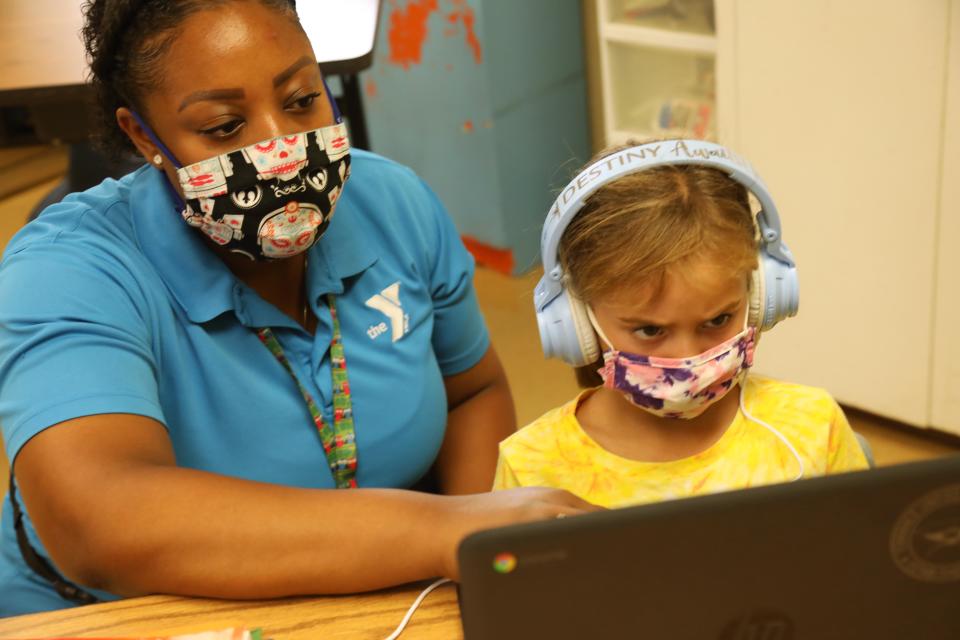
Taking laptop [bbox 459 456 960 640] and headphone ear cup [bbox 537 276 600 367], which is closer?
laptop [bbox 459 456 960 640]

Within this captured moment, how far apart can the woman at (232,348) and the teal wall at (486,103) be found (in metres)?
2.01

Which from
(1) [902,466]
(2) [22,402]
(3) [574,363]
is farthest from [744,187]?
(2) [22,402]

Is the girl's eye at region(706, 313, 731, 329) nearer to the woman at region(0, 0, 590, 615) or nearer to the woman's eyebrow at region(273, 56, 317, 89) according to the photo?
the woman at region(0, 0, 590, 615)

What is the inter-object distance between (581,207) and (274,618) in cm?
53

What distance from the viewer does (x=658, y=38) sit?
2914mm

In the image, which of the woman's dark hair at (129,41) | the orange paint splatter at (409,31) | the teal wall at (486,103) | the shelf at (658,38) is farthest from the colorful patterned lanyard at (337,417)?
the orange paint splatter at (409,31)

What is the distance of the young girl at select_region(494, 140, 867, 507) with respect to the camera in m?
1.18

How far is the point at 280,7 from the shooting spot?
4.23 feet

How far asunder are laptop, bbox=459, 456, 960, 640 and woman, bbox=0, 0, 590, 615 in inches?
12.4

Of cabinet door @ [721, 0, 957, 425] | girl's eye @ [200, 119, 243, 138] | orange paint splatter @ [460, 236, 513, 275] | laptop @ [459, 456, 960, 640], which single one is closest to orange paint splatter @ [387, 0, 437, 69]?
orange paint splatter @ [460, 236, 513, 275]

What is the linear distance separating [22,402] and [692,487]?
72 centimetres

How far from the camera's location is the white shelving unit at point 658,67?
291cm

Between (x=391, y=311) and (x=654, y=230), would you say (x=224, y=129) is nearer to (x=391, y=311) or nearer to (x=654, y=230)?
(x=391, y=311)

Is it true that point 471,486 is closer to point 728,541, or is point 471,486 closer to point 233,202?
point 233,202
